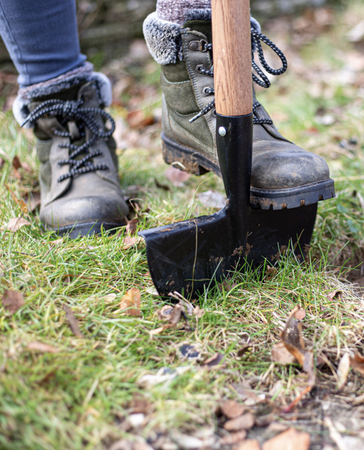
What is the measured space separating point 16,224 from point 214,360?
888 mm

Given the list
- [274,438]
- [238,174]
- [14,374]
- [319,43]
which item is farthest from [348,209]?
[319,43]

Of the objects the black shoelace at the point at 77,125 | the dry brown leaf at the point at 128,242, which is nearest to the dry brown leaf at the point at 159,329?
the dry brown leaf at the point at 128,242

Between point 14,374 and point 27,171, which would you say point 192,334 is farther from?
point 27,171

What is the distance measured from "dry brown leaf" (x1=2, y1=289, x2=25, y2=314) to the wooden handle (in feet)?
2.54

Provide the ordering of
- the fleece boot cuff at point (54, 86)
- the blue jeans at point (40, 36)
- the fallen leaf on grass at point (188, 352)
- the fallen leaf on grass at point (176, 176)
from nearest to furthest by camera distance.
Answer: the fallen leaf on grass at point (188, 352) < the blue jeans at point (40, 36) < the fleece boot cuff at point (54, 86) < the fallen leaf on grass at point (176, 176)

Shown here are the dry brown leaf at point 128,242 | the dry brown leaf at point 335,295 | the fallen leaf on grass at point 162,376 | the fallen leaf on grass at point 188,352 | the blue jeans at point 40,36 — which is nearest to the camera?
the fallen leaf on grass at point 162,376

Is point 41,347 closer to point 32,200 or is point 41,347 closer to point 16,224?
point 16,224

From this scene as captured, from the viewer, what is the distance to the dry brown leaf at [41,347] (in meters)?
0.89

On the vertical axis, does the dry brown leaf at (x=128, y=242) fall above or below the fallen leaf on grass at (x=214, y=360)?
above

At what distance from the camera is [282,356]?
3.41 feet

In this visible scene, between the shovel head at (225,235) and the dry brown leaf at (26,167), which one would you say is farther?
the dry brown leaf at (26,167)

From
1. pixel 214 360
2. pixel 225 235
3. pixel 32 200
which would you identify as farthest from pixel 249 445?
pixel 32 200

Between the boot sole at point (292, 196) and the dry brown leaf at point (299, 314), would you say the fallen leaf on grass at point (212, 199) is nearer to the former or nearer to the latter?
the boot sole at point (292, 196)

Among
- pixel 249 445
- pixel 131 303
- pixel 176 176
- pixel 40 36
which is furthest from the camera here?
pixel 176 176
